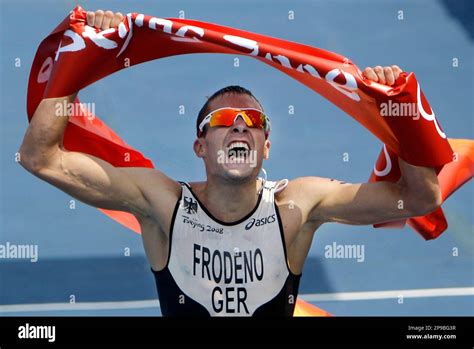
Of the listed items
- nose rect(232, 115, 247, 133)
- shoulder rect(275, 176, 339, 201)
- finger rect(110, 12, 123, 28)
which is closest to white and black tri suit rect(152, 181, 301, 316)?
shoulder rect(275, 176, 339, 201)

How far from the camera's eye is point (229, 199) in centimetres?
689

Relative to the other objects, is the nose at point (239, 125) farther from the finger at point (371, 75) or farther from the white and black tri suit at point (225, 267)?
the finger at point (371, 75)

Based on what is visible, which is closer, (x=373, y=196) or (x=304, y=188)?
(x=373, y=196)

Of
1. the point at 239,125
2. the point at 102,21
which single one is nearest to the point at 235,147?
the point at 239,125

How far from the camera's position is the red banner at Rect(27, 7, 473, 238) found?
657cm

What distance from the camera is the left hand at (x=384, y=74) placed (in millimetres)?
6574

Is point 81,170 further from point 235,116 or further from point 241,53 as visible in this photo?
point 241,53

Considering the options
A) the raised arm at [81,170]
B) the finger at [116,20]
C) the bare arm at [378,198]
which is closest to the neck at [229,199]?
the raised arm at [81,170]

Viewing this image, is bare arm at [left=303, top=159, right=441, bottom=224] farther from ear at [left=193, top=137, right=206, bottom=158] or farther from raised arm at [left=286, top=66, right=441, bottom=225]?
ear at [left=193, top=137, right=206, bottom=158]

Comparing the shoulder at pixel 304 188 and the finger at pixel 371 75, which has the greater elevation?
the finger at pixel 371 75

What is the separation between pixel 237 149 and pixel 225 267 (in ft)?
2.57

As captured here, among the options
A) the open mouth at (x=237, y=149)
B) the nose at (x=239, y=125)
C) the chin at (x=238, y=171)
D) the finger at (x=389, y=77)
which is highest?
the finger at (x=389, y=77)

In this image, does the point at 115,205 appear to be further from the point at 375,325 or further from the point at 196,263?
the point at 375,325

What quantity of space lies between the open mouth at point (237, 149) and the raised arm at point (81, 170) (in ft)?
1.73
